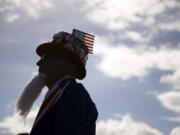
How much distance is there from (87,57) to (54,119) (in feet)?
5.66

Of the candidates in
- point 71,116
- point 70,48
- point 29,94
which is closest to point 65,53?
point 70,48

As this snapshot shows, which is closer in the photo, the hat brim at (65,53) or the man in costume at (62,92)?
the man in costume at (62,92)

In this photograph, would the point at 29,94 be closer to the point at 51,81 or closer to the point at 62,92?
the point at 51,81

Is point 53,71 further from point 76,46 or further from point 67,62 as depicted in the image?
point 76,46

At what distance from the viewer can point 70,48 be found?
263 inches

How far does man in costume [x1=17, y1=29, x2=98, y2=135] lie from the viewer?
5.54 meters

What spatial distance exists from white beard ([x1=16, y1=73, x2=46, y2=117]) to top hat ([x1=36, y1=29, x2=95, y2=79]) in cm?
49

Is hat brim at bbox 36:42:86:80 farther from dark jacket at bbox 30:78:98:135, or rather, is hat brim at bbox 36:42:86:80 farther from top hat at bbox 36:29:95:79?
dark jacket at bbox 30:78:98:135

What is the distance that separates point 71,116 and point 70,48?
1499 mm

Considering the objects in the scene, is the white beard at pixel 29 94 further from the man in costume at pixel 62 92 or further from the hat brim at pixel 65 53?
the hat brim at pixel 65 53

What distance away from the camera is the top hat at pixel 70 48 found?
21.4 ft

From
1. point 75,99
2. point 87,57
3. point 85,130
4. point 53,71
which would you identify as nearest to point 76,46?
point 87,57

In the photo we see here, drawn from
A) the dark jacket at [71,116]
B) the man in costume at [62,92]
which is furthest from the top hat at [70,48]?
the dark jacket at [71,116]

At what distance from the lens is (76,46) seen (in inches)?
269
